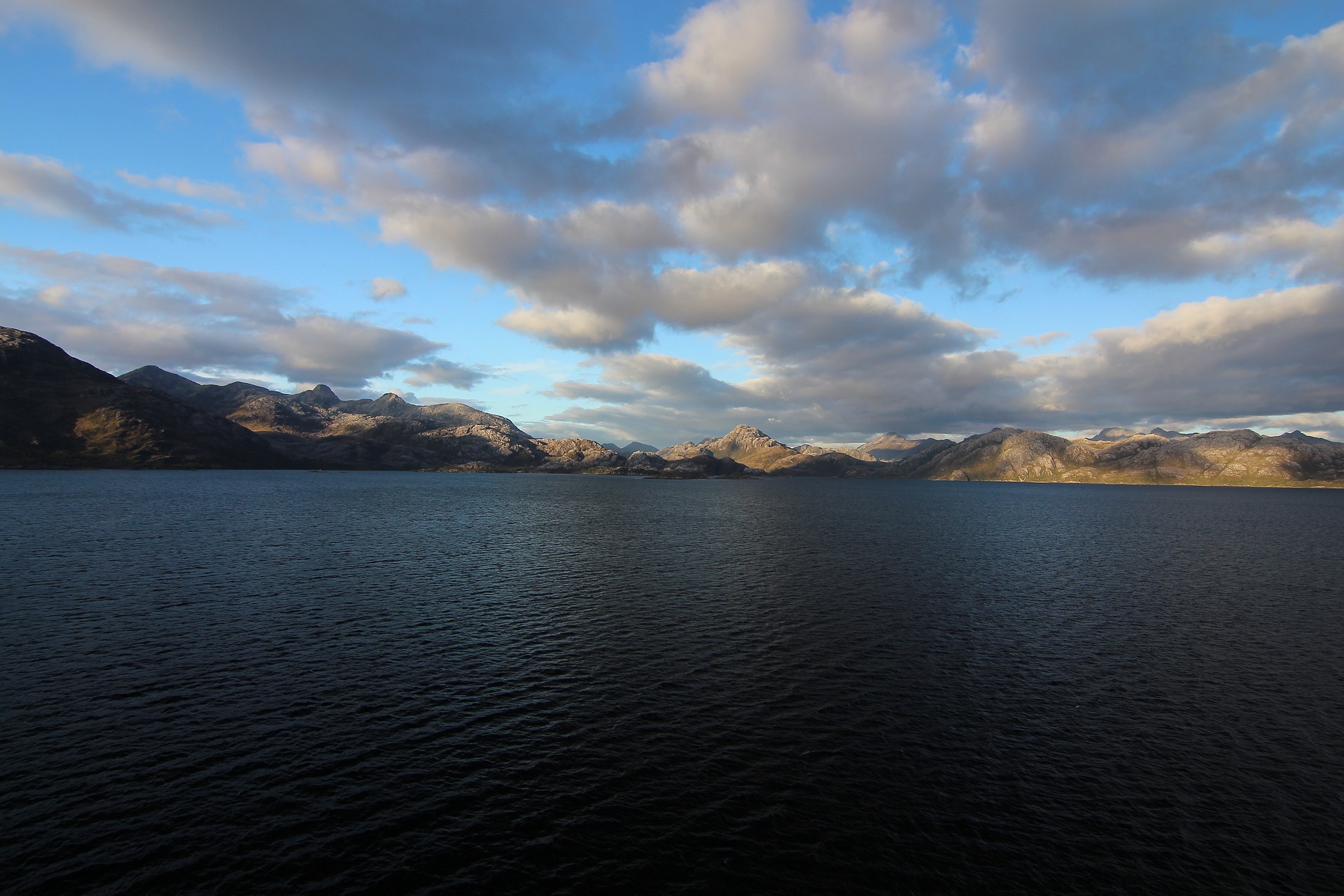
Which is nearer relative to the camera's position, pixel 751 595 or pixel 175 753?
pixel 175 753

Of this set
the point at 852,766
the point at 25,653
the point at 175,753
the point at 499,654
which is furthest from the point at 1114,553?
the point at 25,653

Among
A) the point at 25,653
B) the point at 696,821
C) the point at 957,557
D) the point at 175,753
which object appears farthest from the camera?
the point at 957,557

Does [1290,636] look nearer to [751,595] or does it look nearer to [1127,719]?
[1127,719]

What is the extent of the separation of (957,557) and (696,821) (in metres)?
98.3

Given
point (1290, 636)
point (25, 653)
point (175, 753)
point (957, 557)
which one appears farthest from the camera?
point (957, 557)

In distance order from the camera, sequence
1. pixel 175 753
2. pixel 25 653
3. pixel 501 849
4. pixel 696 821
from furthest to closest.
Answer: pixel 25 653, pixel 175 753, pixel 696 821, pixel 501 849

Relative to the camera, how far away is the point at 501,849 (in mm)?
27016

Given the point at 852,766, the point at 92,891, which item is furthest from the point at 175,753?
the point at 852,766

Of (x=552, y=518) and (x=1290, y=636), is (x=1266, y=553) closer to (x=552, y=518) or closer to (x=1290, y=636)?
(x=1290, y=636)

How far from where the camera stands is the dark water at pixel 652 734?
26594mm

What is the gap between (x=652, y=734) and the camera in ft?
125

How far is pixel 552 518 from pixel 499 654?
117 meters

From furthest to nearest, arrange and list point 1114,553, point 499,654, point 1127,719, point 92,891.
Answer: point 1114,553
point 499,654
point 1127,719
point 92,891

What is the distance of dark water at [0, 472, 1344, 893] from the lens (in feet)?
87.2
